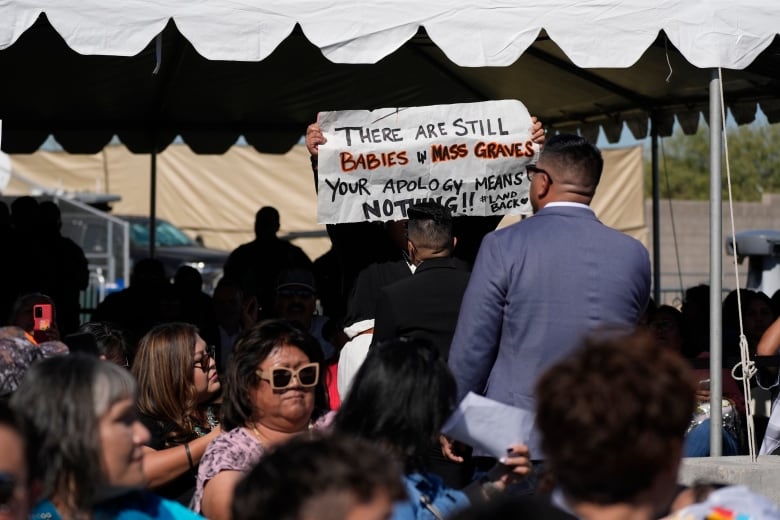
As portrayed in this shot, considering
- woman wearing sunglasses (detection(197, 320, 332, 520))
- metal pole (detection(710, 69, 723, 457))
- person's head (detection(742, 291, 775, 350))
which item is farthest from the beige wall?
woman wearing sunglasses (detection(197, 320, 332, 520))

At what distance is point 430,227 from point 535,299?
873 mm

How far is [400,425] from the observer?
3354 millimetres

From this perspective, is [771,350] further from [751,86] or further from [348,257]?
[751,86]

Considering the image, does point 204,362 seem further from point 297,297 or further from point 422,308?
point 297,297

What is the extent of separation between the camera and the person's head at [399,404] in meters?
3.35

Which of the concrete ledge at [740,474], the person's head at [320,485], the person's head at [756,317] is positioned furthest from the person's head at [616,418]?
the person's head at [756,317]

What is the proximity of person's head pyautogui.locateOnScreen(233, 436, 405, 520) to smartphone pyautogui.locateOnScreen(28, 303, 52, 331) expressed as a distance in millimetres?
3320

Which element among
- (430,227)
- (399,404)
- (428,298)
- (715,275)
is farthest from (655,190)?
(399,404)

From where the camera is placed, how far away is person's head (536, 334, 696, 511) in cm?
223

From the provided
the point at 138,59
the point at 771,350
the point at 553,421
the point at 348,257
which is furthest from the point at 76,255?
the point at 553,421

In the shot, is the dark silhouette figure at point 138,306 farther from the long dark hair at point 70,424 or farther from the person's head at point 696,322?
the long dark hair at point 70,424

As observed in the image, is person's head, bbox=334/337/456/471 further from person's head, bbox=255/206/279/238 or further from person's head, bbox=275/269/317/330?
person's head, bbox=255/206/279/238

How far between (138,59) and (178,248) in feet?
36.7

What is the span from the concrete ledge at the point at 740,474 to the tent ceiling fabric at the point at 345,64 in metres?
1.78
